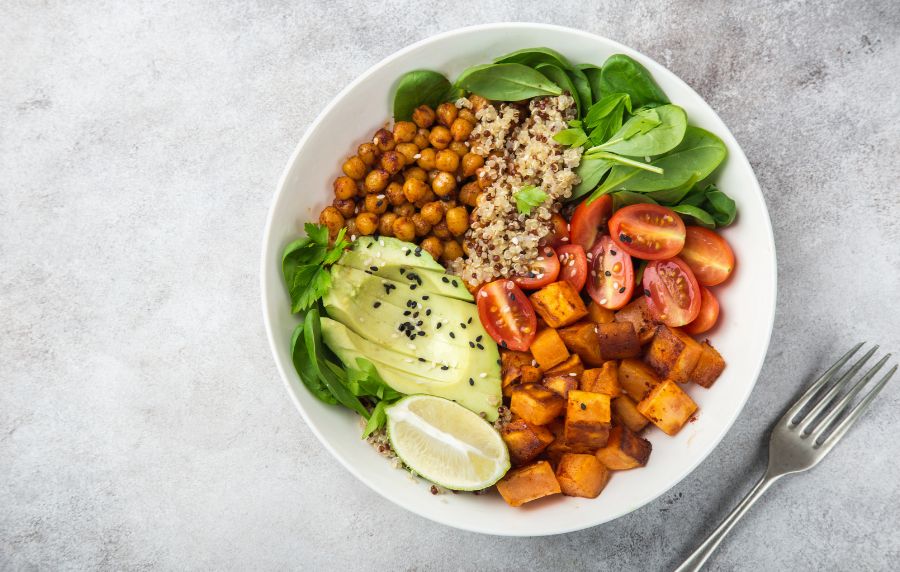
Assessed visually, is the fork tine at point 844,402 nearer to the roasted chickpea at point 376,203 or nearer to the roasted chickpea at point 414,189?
the roasted chickpea at point 414,189

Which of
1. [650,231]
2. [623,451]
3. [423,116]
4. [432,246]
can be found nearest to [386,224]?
[432,246]

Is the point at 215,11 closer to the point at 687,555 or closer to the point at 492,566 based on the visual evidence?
the point at 492,566

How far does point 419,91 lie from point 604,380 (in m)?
1.17

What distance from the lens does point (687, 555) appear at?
246 centimetres

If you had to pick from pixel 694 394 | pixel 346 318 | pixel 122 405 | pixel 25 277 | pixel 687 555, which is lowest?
pixel 122 405

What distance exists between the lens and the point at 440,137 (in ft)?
7.25

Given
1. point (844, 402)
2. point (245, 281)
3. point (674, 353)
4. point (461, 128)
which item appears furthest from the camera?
point (245, 281)

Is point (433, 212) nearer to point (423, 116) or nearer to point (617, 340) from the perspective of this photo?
point (423, 116)

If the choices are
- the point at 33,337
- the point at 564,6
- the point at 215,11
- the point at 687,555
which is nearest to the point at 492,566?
the point at 687,555

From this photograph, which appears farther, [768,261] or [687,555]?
[687,555]

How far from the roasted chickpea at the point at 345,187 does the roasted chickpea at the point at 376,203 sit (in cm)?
6

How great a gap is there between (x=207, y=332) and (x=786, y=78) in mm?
2479

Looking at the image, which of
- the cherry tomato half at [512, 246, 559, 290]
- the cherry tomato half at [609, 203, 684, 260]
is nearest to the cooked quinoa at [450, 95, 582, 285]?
the cherry tomato half at [512, 246, 559, 290]

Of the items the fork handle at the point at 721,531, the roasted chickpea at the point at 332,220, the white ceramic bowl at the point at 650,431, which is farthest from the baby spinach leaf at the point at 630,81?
the fork handle at the point at 721,531
